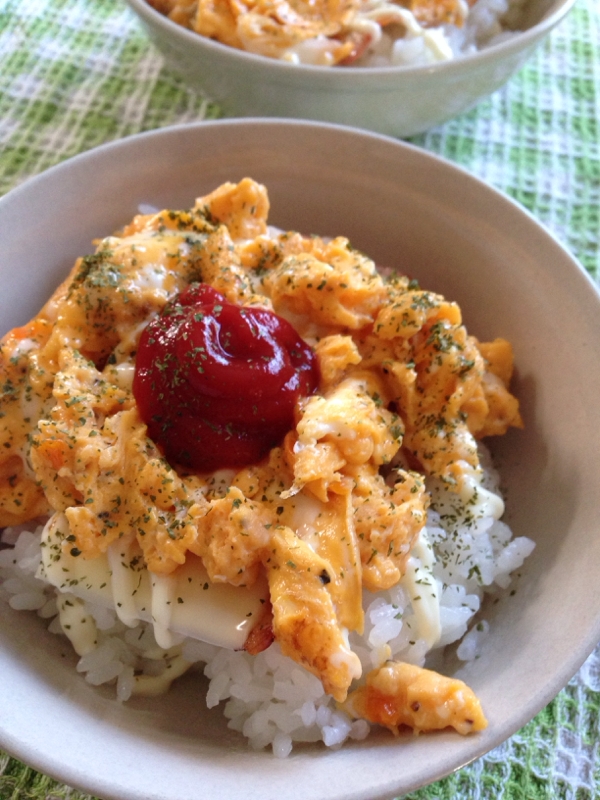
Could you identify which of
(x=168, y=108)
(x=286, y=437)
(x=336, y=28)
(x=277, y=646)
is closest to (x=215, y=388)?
(x=286, y=437)

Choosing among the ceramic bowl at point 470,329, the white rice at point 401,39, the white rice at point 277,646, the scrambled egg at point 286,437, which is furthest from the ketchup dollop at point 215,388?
the white rice at point 401,39

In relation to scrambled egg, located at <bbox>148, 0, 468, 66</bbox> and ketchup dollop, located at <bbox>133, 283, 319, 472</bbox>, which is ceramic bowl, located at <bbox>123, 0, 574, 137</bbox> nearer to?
scrambled egg, located at <bbox>148, 0, 468, 66</bbox>

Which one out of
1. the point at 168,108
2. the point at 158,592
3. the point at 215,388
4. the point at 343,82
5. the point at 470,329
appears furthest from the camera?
the point at 168,108

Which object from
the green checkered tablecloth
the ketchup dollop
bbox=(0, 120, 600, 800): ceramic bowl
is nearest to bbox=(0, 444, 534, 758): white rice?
bbox=(0, 120, 600, 800): ceramic bowl

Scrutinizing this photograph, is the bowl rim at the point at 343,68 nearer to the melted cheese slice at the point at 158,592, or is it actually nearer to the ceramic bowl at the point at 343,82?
the ceramic bowl at the point at 343,82

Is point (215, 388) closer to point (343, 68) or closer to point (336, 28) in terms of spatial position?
point (343, 68)

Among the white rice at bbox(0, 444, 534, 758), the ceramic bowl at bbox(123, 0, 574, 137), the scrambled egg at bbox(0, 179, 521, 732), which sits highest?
the ceramic bowl at bbox(123, 0, 574, 137)
